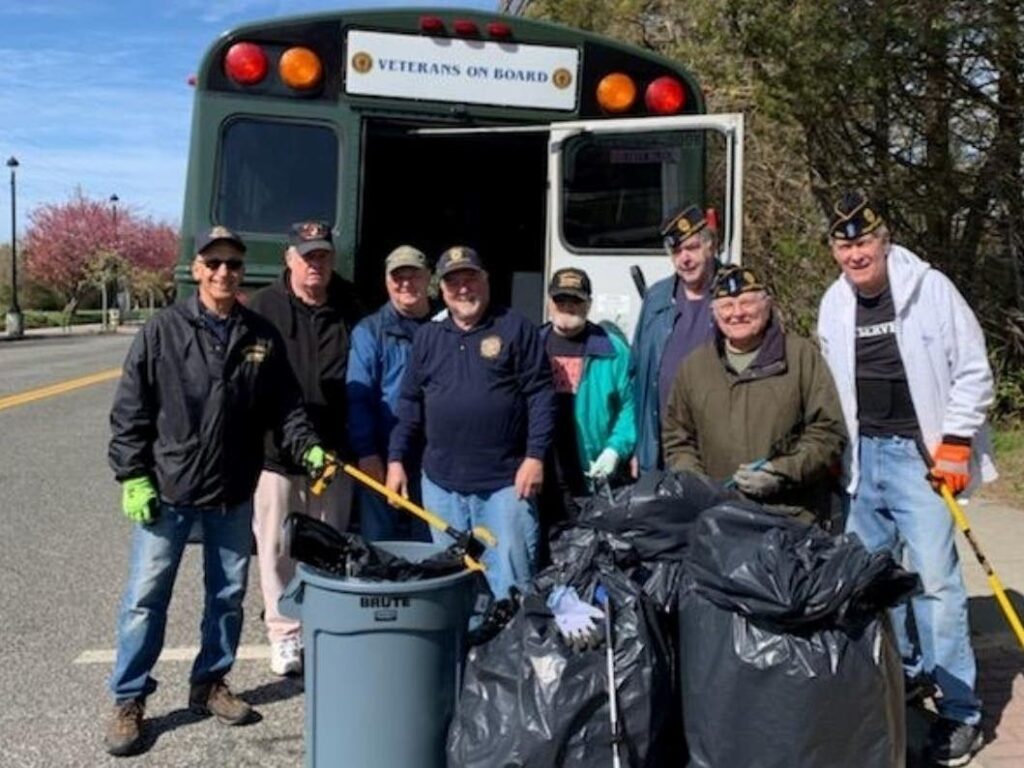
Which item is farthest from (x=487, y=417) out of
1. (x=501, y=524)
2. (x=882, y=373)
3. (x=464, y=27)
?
(x=464, y=27)

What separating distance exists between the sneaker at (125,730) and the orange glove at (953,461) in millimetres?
2850

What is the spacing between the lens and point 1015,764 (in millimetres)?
3740

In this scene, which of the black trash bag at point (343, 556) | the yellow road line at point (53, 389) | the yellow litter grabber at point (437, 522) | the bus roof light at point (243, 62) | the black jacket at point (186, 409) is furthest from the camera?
the yellow road line at point (53, 389)

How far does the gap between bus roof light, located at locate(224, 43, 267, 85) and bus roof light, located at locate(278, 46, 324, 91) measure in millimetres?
107

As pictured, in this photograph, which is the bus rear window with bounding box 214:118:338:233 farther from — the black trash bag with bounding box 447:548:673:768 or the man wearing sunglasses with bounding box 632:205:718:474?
the black trash bag with bounding box 447:548:673:768

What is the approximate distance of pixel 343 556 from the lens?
3.40m

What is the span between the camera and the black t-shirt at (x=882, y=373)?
3.80 m

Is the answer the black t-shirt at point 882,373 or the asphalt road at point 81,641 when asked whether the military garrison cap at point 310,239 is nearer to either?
the asphalt road at point 81,641

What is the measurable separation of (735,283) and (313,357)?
174 cm

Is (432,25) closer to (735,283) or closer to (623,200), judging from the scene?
(623,200)

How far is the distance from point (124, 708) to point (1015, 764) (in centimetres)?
303

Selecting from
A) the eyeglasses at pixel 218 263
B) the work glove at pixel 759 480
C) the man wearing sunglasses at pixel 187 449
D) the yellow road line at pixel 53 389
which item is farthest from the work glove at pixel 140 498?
the yellow road line at pixel 53 389

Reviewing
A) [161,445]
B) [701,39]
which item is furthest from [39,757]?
[701,39]

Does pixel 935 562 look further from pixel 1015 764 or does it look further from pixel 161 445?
pixel 161 445
